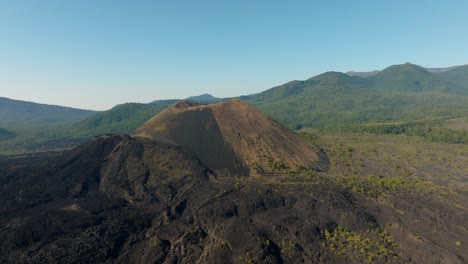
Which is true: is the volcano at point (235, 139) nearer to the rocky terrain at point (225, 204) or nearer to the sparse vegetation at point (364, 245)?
the rocky terrain at point (225, 204)

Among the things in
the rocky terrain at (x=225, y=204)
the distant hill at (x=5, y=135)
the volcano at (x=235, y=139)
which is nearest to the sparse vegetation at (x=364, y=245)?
the rocky terrain at (x=225, y=204)

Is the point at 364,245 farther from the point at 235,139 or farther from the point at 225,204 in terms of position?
the point at 235,139

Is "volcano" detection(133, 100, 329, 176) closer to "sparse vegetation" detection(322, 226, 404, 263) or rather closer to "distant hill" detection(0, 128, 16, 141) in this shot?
"sparse vegetation" detection(322, 226, 404, 263)

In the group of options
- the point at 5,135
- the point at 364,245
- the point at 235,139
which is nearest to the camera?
the point at 364,245

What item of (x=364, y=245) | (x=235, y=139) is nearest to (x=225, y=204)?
(x=364, y=245)

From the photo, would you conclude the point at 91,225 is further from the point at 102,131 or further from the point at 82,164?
the point at 102,131

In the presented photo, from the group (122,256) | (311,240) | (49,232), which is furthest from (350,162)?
(49,232)

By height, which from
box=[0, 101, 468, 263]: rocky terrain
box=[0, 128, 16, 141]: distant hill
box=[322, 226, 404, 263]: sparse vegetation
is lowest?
box=[322, 226, 404, 263]: sparse vegetation

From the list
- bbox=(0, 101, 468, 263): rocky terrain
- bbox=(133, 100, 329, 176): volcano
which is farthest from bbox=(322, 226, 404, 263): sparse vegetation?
bbox=(133, 100, 329, 176): volcano
